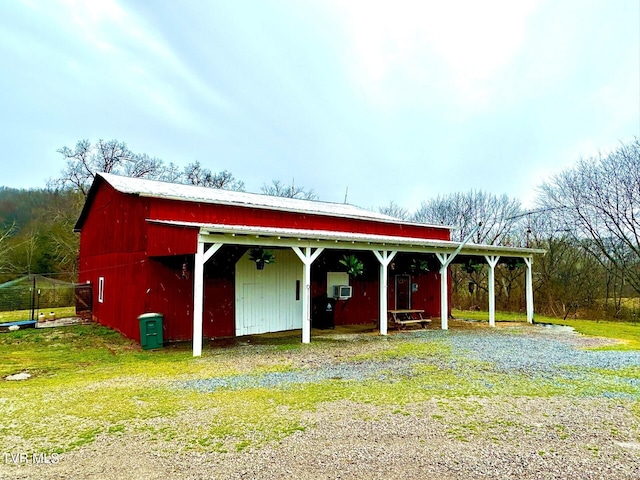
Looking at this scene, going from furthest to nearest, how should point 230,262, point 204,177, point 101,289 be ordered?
point 204,177, point 101,289, point 230,262

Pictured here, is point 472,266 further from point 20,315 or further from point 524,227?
point 20,315

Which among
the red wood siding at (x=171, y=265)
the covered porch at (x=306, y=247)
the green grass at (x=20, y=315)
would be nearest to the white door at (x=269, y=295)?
the red wood siding at (x=171, y=265)

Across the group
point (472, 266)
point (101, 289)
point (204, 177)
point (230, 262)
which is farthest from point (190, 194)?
point (204, 177)

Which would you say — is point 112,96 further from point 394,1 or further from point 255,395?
point 255,395

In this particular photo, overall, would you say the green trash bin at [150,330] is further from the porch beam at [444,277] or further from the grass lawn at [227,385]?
the porch beam at [444,277]

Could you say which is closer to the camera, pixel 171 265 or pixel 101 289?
pixel 171 265

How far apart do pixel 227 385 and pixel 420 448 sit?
118 inches

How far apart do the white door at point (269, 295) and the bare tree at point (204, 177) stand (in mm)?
20039

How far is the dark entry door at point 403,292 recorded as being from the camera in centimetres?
1459

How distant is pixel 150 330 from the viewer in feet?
28.4

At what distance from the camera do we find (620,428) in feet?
13.1

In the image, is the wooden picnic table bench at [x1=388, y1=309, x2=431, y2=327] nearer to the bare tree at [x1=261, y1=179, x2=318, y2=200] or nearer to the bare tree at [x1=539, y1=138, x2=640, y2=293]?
the bare tree at [x1=539, y1=138, x2=640, y2=293]

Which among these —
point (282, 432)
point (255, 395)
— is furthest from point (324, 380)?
point (282, 432)

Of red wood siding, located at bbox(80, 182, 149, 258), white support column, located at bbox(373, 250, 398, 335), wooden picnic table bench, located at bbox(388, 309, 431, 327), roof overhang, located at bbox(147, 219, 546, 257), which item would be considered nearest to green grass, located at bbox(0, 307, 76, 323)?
red wood siding, located at bbox(80, 182, 149, 258)
